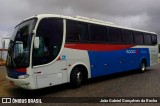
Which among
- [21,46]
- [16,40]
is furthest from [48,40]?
[16,40]

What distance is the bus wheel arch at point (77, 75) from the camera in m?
10.7

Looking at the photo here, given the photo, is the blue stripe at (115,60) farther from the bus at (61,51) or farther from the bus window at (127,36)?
the bus window at (127,36)

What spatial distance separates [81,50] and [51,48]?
6.92 feet

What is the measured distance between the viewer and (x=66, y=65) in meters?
10.4

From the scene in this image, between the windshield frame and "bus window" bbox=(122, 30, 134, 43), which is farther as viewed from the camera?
"bus window" bbox=(122, 30, 134, 43)

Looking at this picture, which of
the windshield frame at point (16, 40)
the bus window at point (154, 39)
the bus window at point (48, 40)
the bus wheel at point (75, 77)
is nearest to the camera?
the windshield frame at point (16, 40)

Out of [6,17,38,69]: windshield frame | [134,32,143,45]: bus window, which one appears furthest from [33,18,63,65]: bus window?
[134,32,143,45]: bus window

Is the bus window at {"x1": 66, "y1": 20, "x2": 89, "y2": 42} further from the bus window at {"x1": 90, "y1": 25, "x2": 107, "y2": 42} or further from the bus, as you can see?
the bus window at {"x1": 90, "y1": 25, "x2": 107, "y2": 42}

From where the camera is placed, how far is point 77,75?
11.0 m

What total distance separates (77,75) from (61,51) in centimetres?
154

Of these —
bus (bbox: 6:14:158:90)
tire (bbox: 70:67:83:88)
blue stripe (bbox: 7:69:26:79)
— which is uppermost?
bus (bbox: 6:14:158:90)

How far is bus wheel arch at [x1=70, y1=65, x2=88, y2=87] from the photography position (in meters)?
10.7

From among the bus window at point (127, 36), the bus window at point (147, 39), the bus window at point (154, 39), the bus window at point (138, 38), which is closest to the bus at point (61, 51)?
the bus window at point (127, 36)

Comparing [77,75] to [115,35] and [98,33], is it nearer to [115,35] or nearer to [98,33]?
[98,33]
